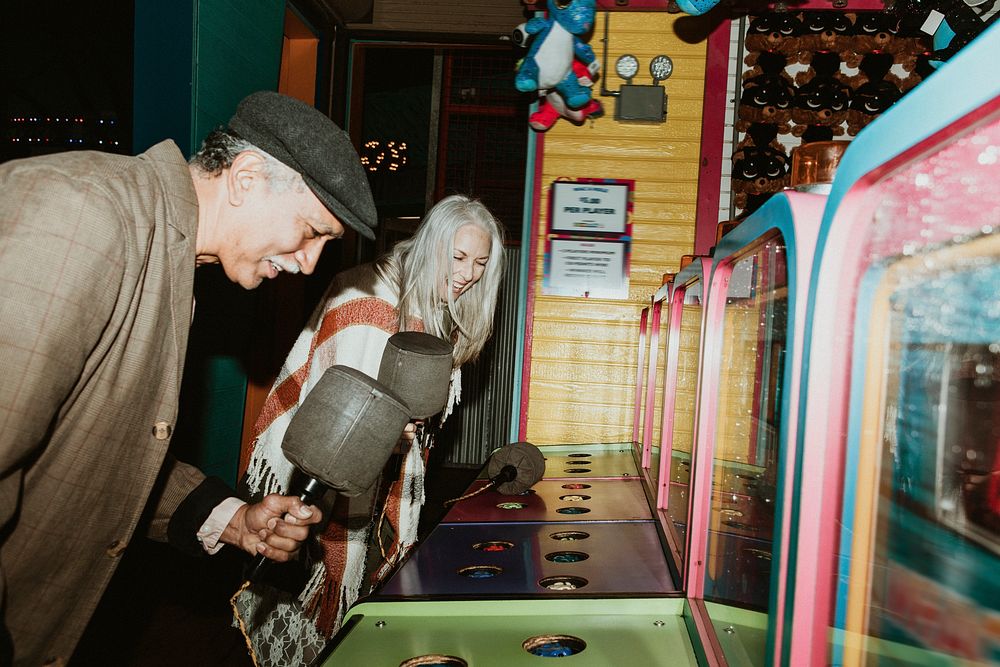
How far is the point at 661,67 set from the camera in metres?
4.18

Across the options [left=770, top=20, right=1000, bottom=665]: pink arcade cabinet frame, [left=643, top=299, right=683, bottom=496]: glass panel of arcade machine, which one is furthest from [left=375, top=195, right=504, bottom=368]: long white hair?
[left=770, top=20, right=1000, bottom=665]: pink arcade cabinet frame

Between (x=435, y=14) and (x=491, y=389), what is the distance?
317 centimetres

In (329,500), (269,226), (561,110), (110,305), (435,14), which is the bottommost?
(329,500)

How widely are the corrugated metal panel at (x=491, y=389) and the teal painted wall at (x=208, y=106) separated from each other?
7.56 feet

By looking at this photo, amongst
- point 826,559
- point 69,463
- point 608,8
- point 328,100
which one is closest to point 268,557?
point 69,463

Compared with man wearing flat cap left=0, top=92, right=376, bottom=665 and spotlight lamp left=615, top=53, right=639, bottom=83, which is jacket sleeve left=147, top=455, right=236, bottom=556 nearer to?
man wearing flat cap left=0, top=92, right=376, bottom=665

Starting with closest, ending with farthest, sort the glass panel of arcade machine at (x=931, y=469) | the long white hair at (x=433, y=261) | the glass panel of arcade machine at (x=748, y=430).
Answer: the glass panel of arcade machine at (x=931, y=469)
the glass panel of arcade machine at (x=748, y=430)
the long white hair at (x=433, y=261)

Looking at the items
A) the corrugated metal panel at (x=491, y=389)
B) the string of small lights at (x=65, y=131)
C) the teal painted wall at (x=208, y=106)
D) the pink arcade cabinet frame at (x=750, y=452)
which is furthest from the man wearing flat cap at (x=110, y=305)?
the corrugated metal panel at (x=491, y=389)

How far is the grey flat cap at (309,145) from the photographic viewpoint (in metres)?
1.28

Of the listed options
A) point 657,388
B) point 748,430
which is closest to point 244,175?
point 748,430

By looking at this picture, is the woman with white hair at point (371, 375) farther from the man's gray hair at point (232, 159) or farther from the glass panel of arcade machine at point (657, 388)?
the man's gray hair at point (232, 159)

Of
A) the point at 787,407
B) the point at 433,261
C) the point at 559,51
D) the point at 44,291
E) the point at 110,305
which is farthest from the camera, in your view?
the point at 559,51

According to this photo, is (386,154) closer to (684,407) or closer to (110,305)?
(684,407)

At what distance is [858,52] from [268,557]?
169 inches
